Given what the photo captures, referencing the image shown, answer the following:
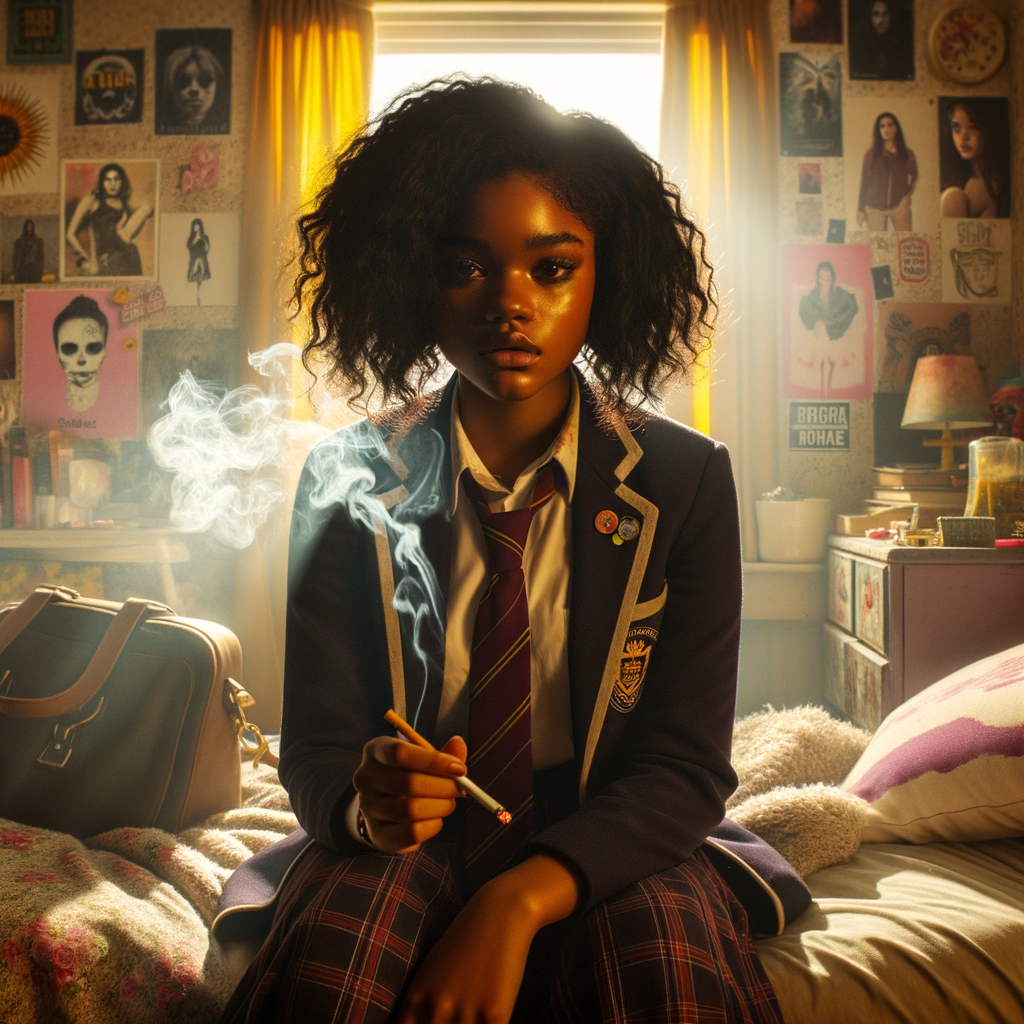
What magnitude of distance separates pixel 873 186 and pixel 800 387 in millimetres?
864

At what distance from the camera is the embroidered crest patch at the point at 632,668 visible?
94 centimetres

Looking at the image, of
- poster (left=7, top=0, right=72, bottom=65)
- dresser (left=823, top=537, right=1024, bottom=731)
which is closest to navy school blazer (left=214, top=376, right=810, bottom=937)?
dresser (left=823, top=537, right=1024, bottom=731)

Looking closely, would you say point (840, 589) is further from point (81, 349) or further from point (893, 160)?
point (81, 349)

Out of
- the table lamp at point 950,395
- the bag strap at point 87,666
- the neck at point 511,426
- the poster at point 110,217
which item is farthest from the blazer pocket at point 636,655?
the poster at point 110,217

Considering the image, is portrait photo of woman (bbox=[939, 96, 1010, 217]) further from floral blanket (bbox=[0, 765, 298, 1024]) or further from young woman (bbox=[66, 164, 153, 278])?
floral blanket (bbox=[0, 765, 298, 1024])

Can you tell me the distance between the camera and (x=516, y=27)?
3.51m

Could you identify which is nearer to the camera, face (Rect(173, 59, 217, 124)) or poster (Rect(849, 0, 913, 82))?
poster (Rect(849, 0, 913, 82))

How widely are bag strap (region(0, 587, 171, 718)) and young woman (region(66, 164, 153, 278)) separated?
2590mm

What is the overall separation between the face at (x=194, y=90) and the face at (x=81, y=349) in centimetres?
99

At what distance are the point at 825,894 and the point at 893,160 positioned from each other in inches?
127

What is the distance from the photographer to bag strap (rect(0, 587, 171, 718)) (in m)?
1.26

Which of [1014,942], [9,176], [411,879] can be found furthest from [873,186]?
[9,176]

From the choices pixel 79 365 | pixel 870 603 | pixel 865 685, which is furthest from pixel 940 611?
pixel 79 365

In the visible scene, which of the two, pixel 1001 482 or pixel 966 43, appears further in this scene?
pixel 966 43
